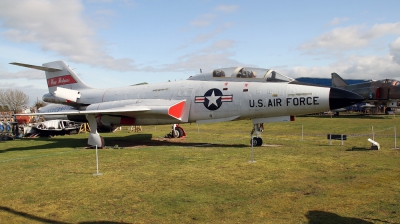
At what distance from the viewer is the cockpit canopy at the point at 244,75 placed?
39.6 ft

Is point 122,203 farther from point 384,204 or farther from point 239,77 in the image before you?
point 239,77

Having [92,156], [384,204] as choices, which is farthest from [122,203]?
[92,156]

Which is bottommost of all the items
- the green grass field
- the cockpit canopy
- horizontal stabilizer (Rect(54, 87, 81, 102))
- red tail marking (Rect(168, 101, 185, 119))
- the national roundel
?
the green grass field

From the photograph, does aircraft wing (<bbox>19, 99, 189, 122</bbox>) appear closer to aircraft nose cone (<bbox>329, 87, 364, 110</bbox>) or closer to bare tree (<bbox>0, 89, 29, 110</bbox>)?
aircraft nose cone (<bbox>329, 87, 364, 110</bbox>)

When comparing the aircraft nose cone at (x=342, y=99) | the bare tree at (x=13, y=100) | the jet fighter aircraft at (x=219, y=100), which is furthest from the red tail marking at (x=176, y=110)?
the bare tree at (x=13, y=100)

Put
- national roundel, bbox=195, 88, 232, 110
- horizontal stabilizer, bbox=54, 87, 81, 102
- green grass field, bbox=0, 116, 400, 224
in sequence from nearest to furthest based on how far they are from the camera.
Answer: green grass field, bbox=0, 116, 400, 224
national roundel, bbox=195, 88, 232, 110
horizontal stabilizer, bbox=54, 87, 81, 102

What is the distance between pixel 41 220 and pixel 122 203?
1.25 m

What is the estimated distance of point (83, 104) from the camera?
1747cm

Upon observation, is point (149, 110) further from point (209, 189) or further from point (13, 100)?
point (13, 100)

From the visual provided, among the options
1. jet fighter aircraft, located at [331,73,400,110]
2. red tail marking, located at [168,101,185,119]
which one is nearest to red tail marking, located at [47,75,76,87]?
red tail marking, located at [168,101,185,119]

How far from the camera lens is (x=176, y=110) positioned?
42.4 feet

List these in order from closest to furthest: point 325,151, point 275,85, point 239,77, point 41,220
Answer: point 41,220
point 325,151
point 275,85
point 239,77

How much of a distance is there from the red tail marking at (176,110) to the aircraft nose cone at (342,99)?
559 centimetres

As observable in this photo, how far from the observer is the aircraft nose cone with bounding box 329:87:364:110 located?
34.4 ft
